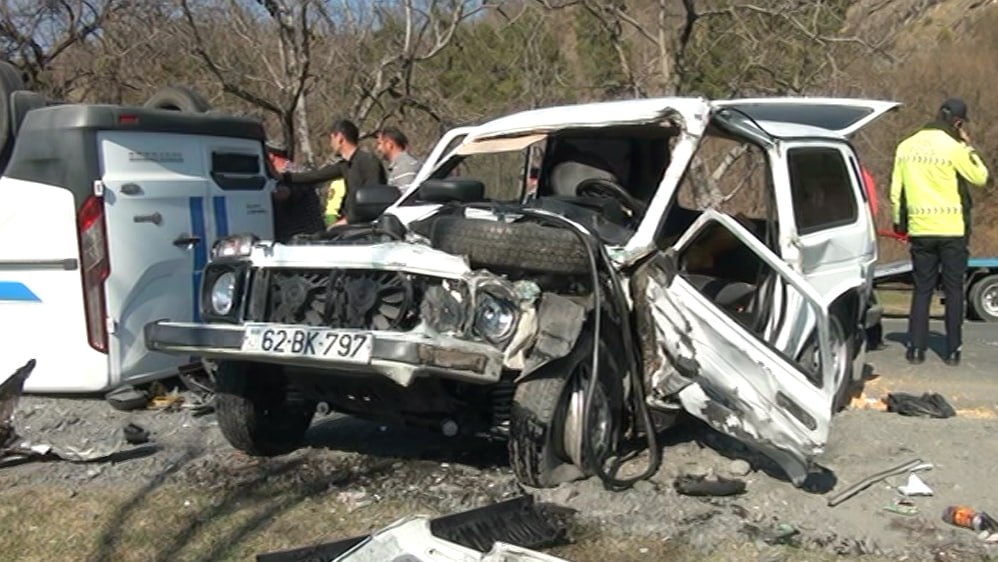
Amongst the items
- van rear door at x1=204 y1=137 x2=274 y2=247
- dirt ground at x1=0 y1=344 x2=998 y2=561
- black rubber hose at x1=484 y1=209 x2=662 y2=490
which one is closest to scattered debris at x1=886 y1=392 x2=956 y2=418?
dirt ground at x1=0 y1=344 x2=998 y2=561

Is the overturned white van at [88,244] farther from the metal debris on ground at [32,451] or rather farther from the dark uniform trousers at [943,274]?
the dark uniform trousers at [943,274]

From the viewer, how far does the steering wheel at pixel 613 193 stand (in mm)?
5802

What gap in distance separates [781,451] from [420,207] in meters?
2.54

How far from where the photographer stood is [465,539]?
4164 millimetres

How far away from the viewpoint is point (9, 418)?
18.8 feet

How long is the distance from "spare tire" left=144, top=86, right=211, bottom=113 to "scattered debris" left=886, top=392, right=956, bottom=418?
523cm

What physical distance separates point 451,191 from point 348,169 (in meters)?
2.12

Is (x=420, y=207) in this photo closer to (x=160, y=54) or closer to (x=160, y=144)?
(x=160, y=144)

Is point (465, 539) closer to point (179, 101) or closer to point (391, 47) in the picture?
point (179, 101)

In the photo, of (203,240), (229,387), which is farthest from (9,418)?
(203,240)

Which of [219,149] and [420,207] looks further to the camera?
[219,149]

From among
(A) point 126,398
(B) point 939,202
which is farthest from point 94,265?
(B) point 939,202

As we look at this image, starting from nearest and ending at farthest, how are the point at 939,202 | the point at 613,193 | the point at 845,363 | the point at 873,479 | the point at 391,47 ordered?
1. the point at 873,479
2. the point at 613,193
3. the point at 845,363
4. the point at 939,202
5. the point at 391,47

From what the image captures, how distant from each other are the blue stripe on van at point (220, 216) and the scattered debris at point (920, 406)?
4.45 metres
